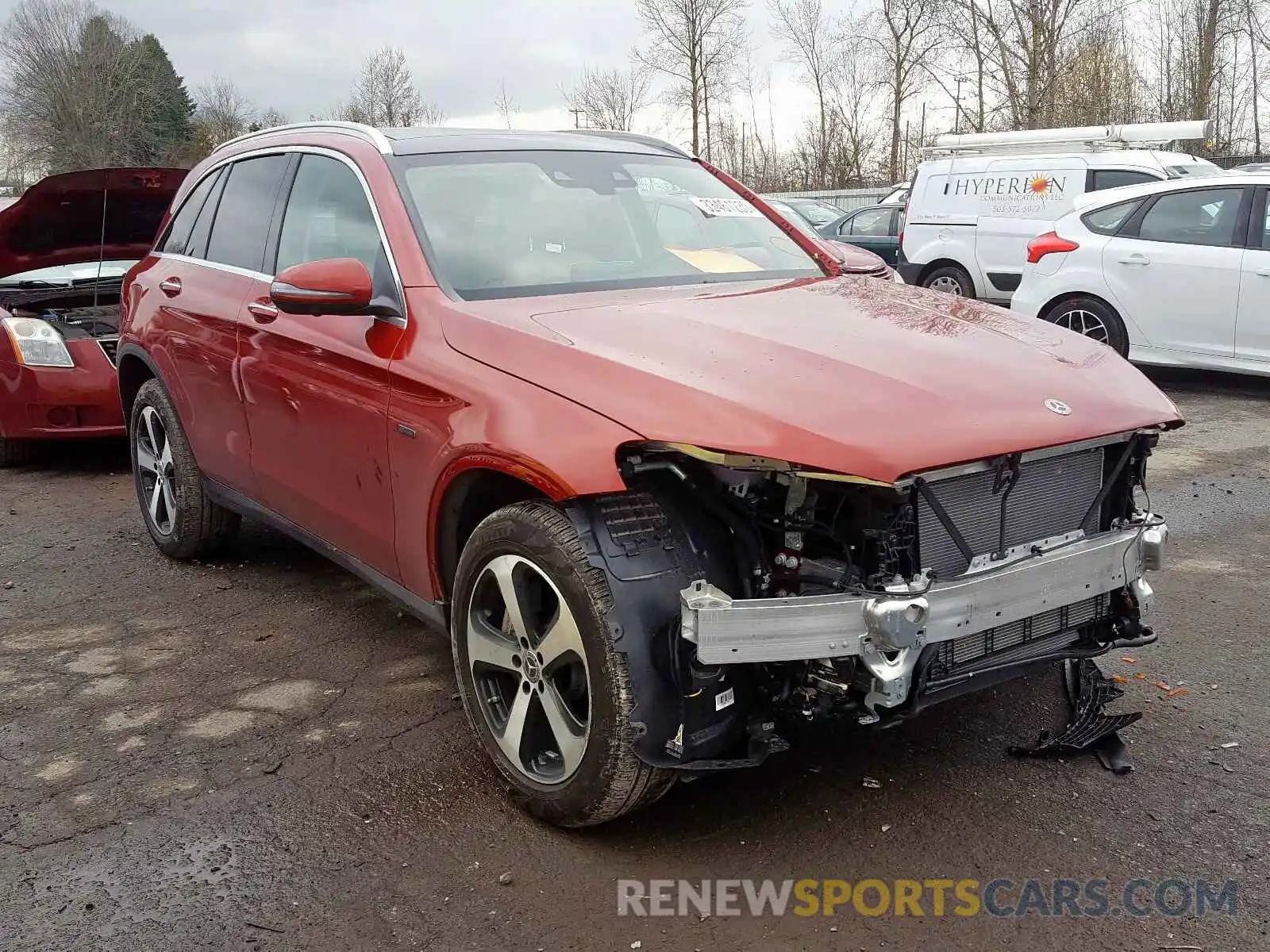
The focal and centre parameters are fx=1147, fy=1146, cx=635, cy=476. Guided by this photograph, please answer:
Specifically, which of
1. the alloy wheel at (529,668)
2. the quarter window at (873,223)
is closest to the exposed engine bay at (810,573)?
the alloy wheel at (529,668)

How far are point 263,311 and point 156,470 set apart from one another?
5.41 feet

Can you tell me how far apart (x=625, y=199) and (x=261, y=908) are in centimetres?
252

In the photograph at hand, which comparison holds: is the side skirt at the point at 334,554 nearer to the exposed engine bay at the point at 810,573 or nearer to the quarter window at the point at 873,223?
the exposed engine bay at the point at 810,573

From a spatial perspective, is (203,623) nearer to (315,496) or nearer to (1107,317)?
(315,496)

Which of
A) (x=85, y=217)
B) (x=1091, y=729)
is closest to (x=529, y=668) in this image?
(x=1091, y=729)

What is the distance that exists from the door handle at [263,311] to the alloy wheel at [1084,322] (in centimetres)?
688

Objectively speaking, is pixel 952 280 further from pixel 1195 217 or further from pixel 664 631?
pixel 664 631

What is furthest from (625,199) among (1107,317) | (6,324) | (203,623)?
(1107,317)

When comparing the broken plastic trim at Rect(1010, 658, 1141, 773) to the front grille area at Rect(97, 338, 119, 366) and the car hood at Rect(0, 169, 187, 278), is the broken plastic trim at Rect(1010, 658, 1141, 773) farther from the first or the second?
the front grille area at Rect(97, 338, 119, 366)

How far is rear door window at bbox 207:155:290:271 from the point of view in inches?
174

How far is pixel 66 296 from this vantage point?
752cm

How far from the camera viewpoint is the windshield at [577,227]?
3.51 metres

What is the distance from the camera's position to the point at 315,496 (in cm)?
390

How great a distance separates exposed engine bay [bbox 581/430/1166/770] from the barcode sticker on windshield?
1.75 m
